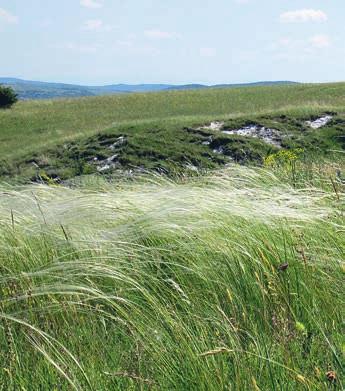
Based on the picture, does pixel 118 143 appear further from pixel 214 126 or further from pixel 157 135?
pixel 214 126

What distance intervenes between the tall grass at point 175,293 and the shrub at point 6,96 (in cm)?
4082

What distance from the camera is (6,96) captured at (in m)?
43.6

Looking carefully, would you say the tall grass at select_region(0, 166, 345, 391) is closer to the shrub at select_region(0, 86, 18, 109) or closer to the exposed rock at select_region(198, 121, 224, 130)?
the exposed rock at select_region(198, 121, 224, 130)

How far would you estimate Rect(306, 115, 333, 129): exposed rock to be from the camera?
78.5ft

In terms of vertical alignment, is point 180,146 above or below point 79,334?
below

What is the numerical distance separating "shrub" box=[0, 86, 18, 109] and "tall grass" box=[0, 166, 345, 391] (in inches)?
1607

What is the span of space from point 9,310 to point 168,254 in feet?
2.78

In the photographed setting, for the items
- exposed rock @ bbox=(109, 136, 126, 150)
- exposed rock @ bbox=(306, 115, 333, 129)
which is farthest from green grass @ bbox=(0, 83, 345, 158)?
exposed rock @ bbox=(109, 136, 126, 150)

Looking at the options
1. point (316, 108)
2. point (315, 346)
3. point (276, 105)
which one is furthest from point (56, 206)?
point (276, 105)

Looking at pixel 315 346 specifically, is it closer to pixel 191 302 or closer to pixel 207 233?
pixel 191 302

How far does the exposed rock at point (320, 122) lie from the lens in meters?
23.9

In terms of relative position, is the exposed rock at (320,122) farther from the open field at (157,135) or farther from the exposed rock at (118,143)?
the exposed rock at (118,143)

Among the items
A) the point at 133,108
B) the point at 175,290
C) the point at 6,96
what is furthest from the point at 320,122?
the point at 6,96

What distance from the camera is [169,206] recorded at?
378 cm
